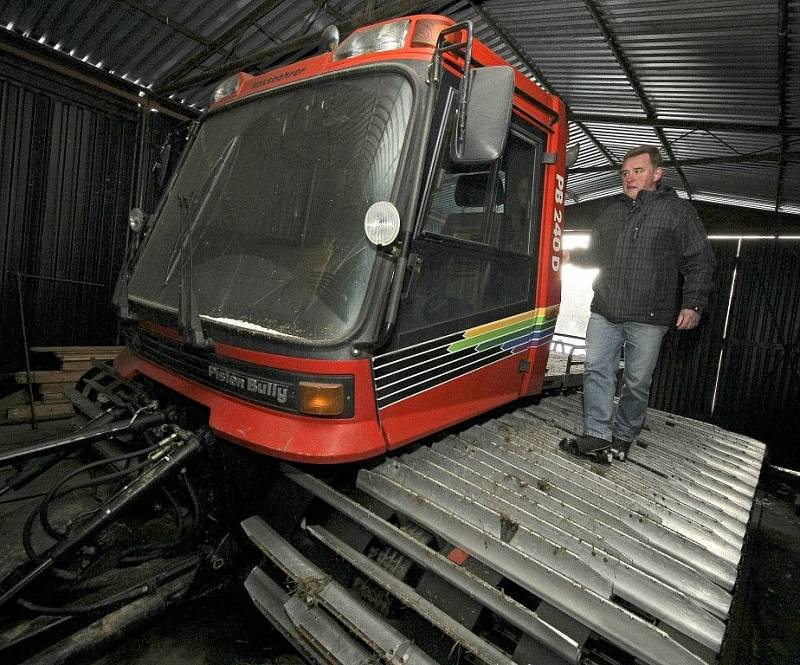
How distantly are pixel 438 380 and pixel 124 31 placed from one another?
6.66 m

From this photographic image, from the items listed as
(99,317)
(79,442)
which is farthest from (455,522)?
(99,317)

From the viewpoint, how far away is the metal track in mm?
1566

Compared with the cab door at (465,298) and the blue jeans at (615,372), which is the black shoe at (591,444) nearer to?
the blue jeans at (615,372)

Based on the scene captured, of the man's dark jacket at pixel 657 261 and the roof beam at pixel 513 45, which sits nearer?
the man's dark jacket at pixel 657 261

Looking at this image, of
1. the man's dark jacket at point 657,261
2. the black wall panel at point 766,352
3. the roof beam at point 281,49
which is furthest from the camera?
the black wall panel at point 766,352

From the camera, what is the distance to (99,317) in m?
7.00

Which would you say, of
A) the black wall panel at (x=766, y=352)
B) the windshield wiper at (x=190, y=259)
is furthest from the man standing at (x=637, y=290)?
the black wall panel at (x=766, y=352)

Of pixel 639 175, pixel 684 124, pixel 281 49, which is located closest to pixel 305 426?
pixel 639 175

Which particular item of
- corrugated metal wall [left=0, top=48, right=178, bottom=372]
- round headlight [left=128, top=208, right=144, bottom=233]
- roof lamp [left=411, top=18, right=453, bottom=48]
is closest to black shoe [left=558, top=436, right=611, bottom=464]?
roof lamp [left=411, top=18, right=453, bottom=48]

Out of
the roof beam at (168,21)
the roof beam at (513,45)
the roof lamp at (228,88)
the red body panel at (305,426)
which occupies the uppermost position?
the roof beam at (513,45)

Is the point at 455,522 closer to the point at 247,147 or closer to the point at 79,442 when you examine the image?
the point at 79,442

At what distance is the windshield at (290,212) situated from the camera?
6.52ft

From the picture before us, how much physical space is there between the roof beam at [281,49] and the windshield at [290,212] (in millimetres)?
3092

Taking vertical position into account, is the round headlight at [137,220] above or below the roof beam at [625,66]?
below
